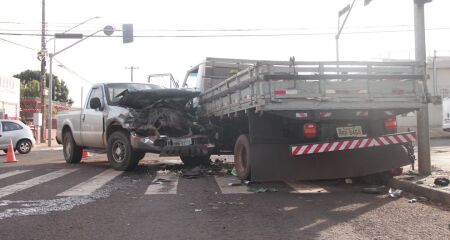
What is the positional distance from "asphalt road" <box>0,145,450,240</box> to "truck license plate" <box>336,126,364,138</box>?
0.94m

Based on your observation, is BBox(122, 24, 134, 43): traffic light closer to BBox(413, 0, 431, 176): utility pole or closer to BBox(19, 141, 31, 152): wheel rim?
BBox(19, 141, 31, 152): wheel rim

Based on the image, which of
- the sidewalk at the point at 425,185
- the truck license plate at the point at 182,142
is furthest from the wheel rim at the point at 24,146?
the sidewalk at the point at 425,185

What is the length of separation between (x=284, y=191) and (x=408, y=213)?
2461mm

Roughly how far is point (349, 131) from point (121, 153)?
541cm

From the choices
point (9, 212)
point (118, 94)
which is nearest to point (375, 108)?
point (9, 212)

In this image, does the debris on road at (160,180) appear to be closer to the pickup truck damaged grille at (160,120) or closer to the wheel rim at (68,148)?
the pickup truck damaged grille at (160,120)

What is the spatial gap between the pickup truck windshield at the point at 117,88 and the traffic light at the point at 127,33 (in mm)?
13648

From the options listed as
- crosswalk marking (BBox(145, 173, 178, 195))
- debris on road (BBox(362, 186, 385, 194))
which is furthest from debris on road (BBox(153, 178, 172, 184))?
debris on road (BBox(362, 186, 385, 194))

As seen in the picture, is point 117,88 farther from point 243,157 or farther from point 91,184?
point 243,157

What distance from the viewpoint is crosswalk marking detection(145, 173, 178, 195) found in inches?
343

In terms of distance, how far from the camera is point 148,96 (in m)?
11.5

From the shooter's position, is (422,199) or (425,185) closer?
(422,199)

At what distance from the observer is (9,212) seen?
6.82 metres

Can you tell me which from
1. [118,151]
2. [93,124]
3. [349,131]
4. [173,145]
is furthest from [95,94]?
[349,131]
